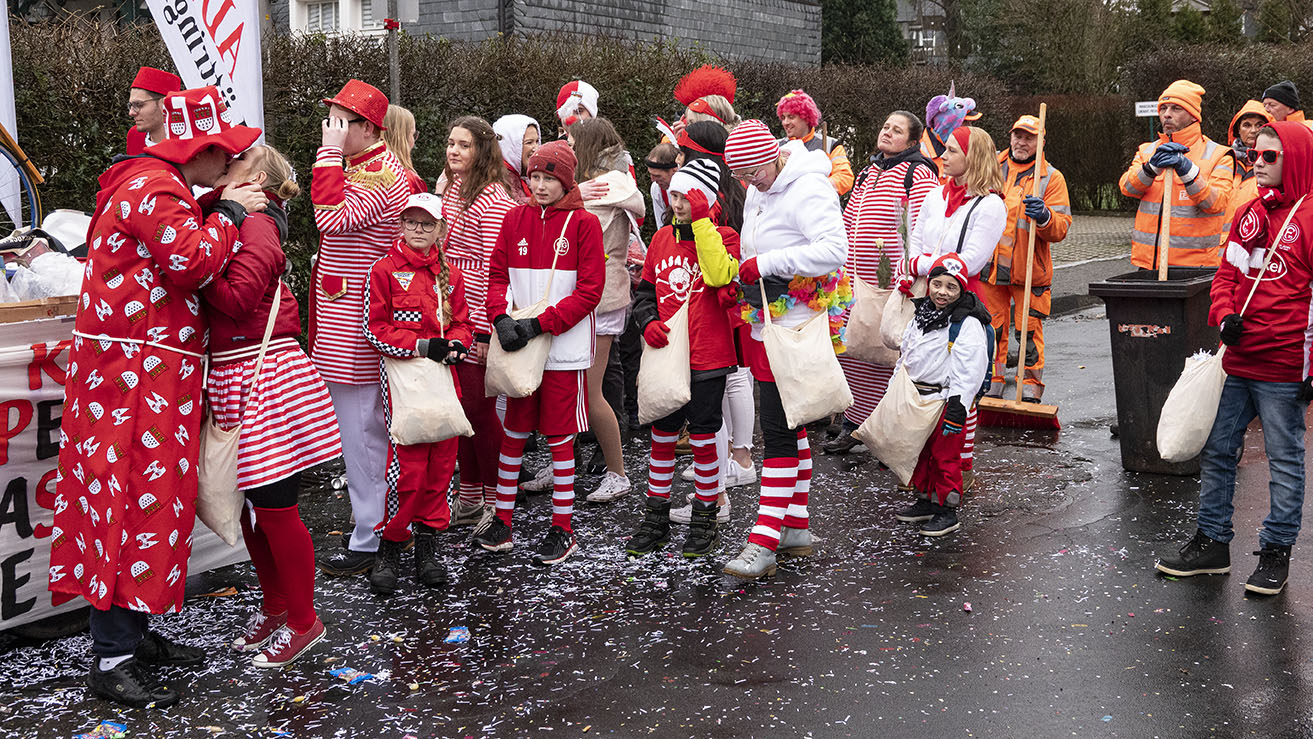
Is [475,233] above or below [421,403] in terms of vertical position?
above

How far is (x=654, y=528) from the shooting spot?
588 cm

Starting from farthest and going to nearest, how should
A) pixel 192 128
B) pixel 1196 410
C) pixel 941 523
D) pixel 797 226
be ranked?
pixel 941 523 < pixel 797 226 < pixel 1196 410 < pixel 192 128

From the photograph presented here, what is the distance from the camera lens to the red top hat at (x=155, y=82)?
4562 mm

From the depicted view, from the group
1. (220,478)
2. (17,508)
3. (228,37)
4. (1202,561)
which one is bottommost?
(1202,561)

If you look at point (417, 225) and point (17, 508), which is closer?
point (17, 508)

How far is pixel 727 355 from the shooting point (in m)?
5.67

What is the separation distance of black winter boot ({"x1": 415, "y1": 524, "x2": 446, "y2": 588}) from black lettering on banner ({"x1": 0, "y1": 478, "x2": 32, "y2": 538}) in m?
1.55

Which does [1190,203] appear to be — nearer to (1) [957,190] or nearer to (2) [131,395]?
(1) [957,190]

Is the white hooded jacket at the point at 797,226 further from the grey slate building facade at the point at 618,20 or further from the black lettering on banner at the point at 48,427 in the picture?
the grey slate building facade at the point at 618,20

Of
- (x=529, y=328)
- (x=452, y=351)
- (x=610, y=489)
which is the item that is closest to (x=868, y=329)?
(x=610, y=489)

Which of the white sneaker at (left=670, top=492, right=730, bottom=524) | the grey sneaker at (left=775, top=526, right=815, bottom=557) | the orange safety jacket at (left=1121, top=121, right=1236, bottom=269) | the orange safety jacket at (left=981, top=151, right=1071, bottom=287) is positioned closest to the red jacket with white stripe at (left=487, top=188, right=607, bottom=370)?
the white sneaker at (left=670, top=492, right=730, bottom=524)

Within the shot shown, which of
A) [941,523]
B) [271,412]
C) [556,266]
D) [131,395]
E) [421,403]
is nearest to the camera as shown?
[131,395]

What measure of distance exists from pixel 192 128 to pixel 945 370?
147 inches

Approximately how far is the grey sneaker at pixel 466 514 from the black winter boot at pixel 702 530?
3.86 ft
